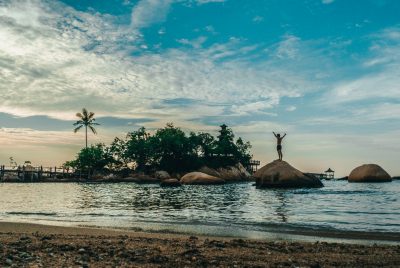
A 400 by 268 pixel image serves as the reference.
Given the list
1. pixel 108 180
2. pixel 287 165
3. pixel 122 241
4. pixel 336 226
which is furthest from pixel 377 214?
pixel 108 180

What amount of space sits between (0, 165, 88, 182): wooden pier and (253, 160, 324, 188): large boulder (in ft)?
167

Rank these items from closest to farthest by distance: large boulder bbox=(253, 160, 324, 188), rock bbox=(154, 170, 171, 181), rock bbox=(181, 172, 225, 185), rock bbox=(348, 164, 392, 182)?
1. large boulder bbox=(253, 160, 324, 188)
2. rock bbox=(348, 164, 392, 182)
3. rock bbox=(181, 172, 225, 185)
4. rock bbox=(154, 170, 171, 181)

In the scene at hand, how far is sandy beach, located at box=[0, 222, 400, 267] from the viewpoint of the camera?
20.3 feet

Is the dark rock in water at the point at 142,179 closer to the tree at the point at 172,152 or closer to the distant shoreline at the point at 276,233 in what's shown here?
the tree at the point at 172,152

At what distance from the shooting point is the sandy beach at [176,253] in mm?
6180

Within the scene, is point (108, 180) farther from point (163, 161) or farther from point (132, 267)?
point (132, 267)

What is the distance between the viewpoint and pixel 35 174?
254 feet

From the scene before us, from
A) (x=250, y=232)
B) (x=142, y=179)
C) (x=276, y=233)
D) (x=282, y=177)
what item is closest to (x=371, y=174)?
(x=282, y=177)

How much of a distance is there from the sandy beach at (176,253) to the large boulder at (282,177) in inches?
1060

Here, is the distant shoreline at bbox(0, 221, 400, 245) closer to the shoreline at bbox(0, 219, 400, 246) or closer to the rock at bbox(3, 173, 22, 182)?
the shoreline at bbox(0, 219, 400, 246)

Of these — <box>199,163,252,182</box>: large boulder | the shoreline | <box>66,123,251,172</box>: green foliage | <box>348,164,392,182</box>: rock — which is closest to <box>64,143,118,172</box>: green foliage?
<box>66,123,251,172</box>: green foliage

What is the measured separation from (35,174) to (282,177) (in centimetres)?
5856

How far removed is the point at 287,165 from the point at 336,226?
24310 mm

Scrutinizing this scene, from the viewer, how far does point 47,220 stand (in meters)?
13.8
